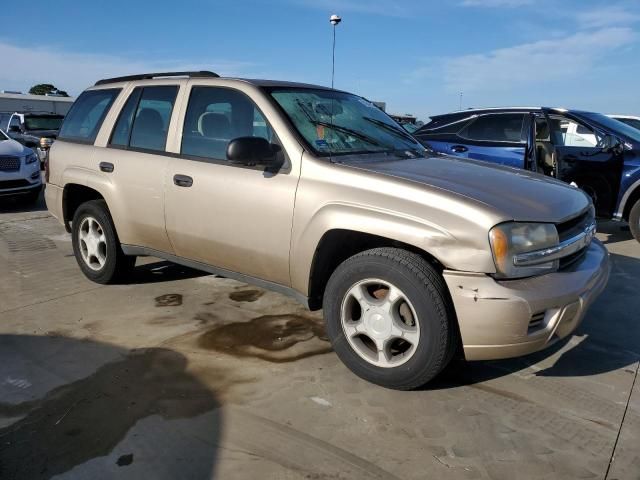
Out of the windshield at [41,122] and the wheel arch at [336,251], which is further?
the windshield at [41,122]

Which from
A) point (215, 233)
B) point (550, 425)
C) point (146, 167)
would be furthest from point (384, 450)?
point (146, 167)

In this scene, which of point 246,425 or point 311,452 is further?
point 246,425

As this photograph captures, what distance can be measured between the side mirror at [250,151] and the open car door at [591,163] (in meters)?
4.72

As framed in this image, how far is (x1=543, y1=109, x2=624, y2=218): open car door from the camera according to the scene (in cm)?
673

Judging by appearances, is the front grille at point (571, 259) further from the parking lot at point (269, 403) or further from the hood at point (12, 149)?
the hood at point (12, 149)

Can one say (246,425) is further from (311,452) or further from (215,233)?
(215,233)

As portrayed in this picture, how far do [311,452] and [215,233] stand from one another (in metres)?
1.72

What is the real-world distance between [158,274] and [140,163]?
143 centimetres

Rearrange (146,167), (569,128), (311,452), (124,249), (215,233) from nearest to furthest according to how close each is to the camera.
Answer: (311,452), (215,233), (146,167), (124,249), (569,128)

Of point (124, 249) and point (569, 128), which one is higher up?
point (569, 128)

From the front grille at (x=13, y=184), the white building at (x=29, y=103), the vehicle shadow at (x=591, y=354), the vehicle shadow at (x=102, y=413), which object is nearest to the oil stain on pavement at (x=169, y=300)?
the vehicle shadow at (x=102, y=413)

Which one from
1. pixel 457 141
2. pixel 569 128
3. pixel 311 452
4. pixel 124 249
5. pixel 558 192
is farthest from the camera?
pixel 569 128

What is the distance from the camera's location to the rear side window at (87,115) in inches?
182

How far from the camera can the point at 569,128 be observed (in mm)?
7859
